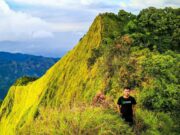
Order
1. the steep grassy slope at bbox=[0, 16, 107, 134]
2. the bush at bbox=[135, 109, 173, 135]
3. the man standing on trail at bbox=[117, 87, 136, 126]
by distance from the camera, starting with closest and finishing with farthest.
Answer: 1. the man standing on trail at bbox=[117, 87, 136, 126]
2. the bush at bbox=[135, 109, 173, 135]
3. the steep grassy slope at bbox=[0, 16, 107, 134]

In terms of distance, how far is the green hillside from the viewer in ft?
64.2

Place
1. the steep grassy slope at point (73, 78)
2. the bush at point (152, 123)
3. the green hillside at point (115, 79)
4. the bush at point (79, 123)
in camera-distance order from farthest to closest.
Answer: the steep grassy slope at point (73, 78)
the bush at point (152, 123)
the green hillside at point (115, 79)
the bush at point (79, 123)

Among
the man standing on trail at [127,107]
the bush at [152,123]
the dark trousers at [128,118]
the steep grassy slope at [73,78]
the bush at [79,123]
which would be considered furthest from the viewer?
the steep grassy slope at [73,78]

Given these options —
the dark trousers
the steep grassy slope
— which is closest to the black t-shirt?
the dark trousers

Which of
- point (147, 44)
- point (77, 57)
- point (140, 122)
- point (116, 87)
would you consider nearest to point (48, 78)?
point (77, 57)

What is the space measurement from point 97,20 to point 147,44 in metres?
13.2

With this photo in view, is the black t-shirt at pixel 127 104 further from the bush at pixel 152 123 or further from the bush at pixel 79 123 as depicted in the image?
the bush at pixel 152 123

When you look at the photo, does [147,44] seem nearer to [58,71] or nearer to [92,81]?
[92,81]

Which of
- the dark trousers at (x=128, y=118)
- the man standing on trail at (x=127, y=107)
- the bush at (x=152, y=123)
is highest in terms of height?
the man standing on trail at (x=127, y=107)

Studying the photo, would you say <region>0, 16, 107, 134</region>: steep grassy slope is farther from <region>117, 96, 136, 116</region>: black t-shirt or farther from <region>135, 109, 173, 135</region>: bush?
<region>117, 96, 136, 116</region>: black t-shirt

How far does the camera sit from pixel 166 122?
76.6ft

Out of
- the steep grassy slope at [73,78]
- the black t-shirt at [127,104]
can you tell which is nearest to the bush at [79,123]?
the black t-shirt at [127,104]

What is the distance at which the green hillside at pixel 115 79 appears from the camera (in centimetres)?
1958

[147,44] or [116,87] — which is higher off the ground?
[147,44]
